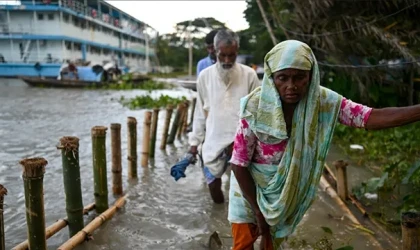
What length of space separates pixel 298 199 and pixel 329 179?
3.00 metres

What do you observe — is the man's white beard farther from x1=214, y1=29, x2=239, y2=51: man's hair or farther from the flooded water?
the flooded water

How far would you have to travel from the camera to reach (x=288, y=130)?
2012 millimetres

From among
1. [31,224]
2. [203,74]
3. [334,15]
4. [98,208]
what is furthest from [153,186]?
[334,15]

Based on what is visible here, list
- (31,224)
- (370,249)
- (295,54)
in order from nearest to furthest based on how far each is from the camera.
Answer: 1. (295,54)
2. (31,224)
3. (370,249)

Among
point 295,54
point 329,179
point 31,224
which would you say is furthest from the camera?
point 329,179

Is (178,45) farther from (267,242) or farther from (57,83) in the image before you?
(267,242)

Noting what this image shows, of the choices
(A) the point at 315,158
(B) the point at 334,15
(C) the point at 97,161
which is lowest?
(C) the point at 97,161

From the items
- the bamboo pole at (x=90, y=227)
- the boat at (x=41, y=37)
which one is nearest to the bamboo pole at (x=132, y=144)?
the bamboo pole at (x=90, y=227)

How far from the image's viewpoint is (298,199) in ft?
6.69

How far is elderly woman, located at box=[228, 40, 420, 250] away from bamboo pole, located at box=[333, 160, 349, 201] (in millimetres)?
2127

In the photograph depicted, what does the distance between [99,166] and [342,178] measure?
240 centimetres

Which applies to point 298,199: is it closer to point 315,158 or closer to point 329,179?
point 315,158

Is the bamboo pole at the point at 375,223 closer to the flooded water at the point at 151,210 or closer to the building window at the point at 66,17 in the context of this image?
the flooded water at the point at 151,210

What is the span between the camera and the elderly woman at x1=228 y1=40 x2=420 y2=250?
1.88 m
